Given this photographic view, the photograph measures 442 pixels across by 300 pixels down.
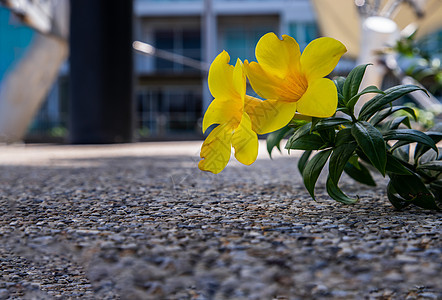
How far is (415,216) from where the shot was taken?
72 centimetres

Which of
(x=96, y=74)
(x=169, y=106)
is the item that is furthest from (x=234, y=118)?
(x=169, y=106)

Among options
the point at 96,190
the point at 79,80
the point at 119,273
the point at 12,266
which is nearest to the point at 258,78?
the point at 119,273

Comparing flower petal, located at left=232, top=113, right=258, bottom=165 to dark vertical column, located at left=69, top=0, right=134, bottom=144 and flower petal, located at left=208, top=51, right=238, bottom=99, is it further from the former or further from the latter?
dark vertical column, located at left=69, top=0, right=134, bottom=144

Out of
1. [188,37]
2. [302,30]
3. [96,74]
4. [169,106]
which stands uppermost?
[302,30]

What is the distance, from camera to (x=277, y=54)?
706 mm

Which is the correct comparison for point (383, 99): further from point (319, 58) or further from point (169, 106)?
point (169, 106)

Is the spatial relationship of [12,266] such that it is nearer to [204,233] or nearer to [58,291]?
[58,291]

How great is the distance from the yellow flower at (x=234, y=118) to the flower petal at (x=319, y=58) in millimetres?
61

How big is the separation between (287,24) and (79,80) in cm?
1548

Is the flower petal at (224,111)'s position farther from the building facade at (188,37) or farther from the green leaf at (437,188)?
the building facade at (188,37)

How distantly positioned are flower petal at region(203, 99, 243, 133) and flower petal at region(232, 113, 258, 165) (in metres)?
0.05

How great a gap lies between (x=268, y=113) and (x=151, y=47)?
726 cm

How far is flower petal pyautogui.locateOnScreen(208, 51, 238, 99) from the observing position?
75 centimetres

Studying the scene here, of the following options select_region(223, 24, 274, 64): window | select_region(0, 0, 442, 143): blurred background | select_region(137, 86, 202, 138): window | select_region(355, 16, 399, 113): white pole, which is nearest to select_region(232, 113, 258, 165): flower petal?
select_region(0, 0, 442, 143): blurred background
